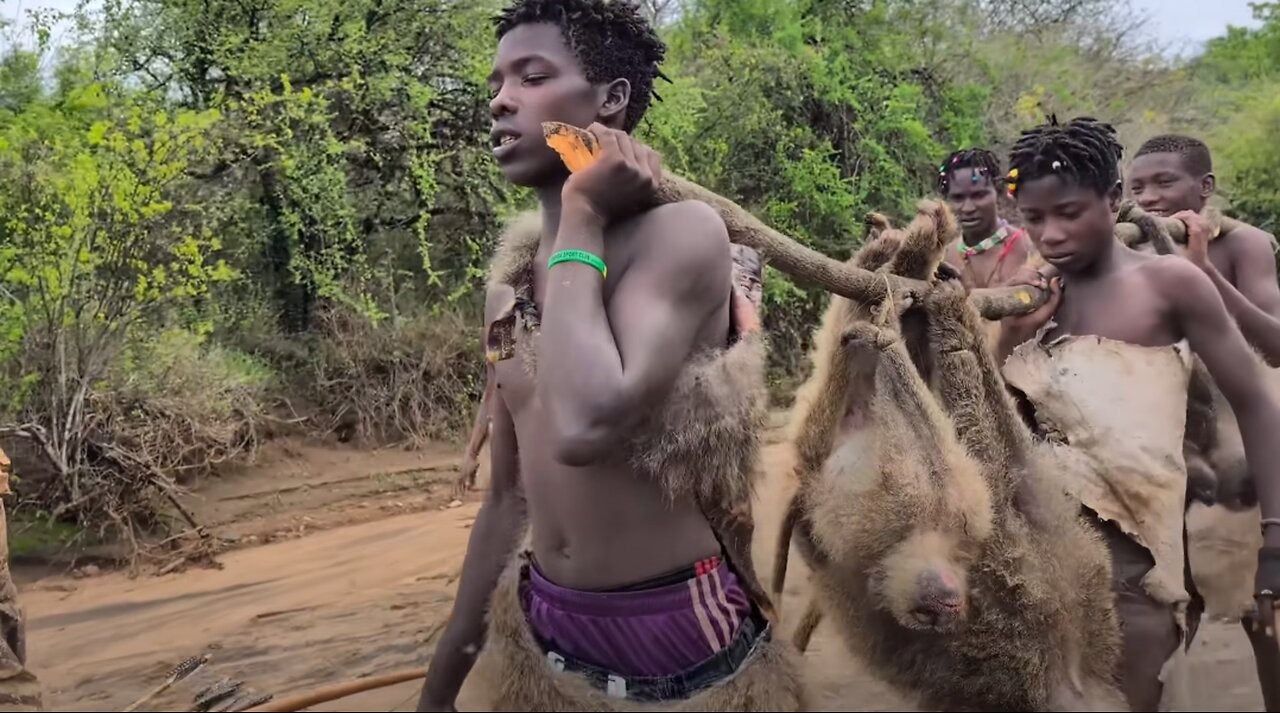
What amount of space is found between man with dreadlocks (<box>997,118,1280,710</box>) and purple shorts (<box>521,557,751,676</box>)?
947 mm

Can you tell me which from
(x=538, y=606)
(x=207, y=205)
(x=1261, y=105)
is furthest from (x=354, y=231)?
(x=1261, y=105)

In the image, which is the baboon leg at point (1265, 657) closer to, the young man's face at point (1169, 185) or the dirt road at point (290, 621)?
the dirt road at point (290, 621)

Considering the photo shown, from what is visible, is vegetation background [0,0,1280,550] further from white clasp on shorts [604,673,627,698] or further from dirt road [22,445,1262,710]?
white clasp on shorts [604,673,627,698]

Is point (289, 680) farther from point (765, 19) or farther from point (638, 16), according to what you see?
point (765, 19)

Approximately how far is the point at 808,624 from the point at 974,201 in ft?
9.69

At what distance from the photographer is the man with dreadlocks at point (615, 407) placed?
1387 millimetres

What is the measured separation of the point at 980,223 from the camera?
4.64 m

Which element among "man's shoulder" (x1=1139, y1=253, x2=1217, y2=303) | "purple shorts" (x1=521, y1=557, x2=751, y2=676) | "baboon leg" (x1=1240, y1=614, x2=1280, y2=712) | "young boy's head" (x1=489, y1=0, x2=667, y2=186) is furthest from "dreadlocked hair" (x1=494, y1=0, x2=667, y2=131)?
"baboon leg" (x1=1240, y1=614, x2=1280, y2=712)

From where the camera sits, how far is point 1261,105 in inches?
467

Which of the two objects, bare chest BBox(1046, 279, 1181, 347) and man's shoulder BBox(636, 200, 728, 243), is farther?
bare chest BBox(1046, 279, 1181, 347)

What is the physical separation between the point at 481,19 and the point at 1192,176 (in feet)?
20.0

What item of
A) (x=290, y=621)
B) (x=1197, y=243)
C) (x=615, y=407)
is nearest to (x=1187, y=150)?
(x=1197, y=243)

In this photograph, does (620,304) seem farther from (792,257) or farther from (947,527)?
(947,527)

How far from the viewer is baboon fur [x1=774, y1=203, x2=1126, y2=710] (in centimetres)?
182
